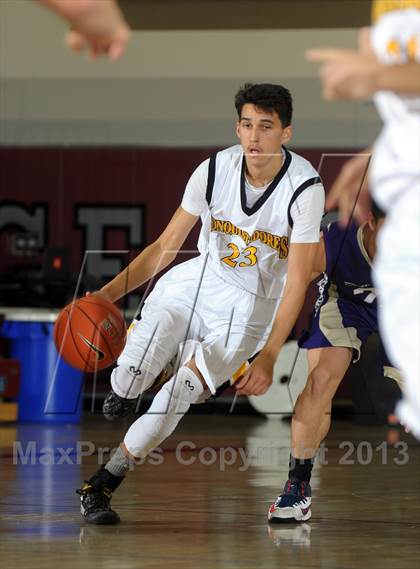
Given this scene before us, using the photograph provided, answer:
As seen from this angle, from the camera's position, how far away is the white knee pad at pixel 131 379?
5074 mm

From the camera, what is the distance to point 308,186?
517 centimetres

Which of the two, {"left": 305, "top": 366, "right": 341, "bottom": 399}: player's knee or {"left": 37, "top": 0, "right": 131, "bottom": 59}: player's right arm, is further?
{"left": 305, "top": 366, "right": 341, "bottom": 399}: player's knee

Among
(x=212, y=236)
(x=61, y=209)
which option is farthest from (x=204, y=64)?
(x=212, y=236)

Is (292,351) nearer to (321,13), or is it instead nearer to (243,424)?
(243,424)

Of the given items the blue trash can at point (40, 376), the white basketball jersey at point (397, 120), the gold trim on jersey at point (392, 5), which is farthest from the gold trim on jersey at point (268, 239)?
the blue trash can at point (40, 376)

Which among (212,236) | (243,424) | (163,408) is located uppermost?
(212,236)

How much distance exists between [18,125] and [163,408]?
822cm

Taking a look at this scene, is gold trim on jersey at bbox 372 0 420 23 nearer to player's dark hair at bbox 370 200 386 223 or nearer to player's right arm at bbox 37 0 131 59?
player's right arm at bbox 37 0 131 59

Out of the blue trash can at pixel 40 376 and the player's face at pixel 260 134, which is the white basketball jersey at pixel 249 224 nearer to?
the player's face at pixel 260 134

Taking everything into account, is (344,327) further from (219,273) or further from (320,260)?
(219,273)

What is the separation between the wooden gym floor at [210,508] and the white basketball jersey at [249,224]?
43.6 inches

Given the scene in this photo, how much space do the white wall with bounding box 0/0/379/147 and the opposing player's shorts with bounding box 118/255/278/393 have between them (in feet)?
23.7

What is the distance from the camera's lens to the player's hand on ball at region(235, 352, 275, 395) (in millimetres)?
4094

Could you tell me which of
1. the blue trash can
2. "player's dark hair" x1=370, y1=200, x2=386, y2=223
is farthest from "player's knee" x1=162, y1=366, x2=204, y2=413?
the blue trash can
